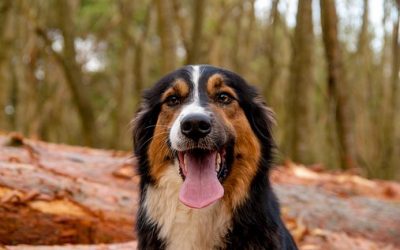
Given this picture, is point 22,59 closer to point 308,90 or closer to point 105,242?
point 308,90

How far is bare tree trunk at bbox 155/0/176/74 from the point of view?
35.7ft

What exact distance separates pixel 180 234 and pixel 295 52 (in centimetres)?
667

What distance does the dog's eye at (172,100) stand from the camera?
15.3ft

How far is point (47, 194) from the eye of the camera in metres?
6.06

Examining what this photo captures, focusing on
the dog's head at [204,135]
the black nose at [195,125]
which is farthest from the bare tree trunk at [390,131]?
the black nose at [195,125]

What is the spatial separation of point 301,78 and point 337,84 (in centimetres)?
63

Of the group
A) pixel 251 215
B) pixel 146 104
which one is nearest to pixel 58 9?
pixel 146 104

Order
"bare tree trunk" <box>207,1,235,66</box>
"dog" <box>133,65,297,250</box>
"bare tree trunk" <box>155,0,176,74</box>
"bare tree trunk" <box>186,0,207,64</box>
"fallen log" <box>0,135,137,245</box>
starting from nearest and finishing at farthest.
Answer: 1. "dog" <box>133,65,297,250</box>
2. "fallen log" <box>0,135,137,245</box>
3. "bare tree trunk" <box>155,0,176,74</box>
4. "bare tree trunk" <box>186,0,207,64</box>
5. "bare tree trunk" <box>207,1,235,66</box>

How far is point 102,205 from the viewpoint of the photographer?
6.45m

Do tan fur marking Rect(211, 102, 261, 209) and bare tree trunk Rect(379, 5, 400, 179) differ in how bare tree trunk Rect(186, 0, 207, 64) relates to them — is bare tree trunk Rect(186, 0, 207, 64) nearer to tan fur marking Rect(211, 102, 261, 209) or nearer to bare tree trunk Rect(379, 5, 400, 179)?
bare tree trunk Rect(379, 5, 400, 179)

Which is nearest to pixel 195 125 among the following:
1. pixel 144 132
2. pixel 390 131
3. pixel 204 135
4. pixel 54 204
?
pixel 204 135

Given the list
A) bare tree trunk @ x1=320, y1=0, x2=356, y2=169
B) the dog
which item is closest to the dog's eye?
the dog

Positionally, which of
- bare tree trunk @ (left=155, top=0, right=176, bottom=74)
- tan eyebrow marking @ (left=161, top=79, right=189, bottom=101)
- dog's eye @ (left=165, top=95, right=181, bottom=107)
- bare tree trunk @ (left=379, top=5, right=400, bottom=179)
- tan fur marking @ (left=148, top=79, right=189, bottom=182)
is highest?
bare tree trunk @ (left=155, top=0, right=176, bottom=74)

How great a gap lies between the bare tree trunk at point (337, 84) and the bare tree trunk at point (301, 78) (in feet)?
1.05
